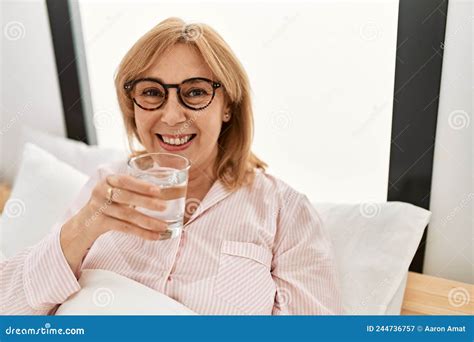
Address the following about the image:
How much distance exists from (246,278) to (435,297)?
0.29 m

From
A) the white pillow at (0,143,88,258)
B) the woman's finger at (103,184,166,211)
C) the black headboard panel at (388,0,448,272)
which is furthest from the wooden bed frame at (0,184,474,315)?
the white pillow at (0,143,88,258)

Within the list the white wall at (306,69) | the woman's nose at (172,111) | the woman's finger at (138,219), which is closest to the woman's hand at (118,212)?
the woman's finger at (138,219)

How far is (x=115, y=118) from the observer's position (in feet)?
2.59

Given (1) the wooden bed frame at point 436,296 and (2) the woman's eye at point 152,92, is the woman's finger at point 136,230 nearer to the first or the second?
(2) the woman's eye at point 152,92

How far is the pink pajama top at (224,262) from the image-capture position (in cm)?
64

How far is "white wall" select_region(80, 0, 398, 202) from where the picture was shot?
679 mm

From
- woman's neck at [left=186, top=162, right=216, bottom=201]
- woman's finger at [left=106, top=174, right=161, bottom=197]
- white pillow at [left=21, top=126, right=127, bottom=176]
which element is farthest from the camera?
white pillow at [left=21, top=126, right=127, bottom=176]

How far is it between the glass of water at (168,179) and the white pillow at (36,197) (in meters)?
0.37

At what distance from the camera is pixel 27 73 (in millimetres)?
786

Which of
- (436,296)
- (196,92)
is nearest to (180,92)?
(196,92)

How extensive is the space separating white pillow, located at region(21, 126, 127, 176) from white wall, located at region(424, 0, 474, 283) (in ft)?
1.65

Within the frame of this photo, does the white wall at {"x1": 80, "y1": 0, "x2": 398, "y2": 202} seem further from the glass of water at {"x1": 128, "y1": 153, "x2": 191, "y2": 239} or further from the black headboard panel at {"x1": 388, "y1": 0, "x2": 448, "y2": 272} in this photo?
the glass of water at {"x1": 128, "y1": 153, "x2": 191, "y2": 239}
